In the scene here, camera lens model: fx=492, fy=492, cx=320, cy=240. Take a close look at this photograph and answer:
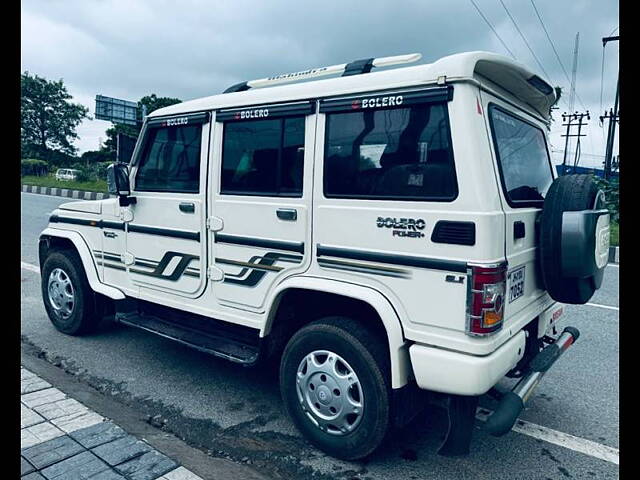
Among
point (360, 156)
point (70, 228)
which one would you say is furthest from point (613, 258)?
point (70, 228)

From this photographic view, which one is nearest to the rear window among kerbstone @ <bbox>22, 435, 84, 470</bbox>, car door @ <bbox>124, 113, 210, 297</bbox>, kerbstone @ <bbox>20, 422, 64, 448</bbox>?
car door @ <bbox>124, 113, 210, 297</bbox>

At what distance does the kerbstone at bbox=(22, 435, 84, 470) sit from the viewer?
273 centimetres

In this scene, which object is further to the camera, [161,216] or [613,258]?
[613,258]

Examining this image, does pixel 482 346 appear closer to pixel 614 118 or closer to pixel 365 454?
pixel 365 454

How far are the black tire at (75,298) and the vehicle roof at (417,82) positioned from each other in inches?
85.1

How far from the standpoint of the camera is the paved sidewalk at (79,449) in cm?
263

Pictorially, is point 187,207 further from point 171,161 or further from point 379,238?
point 379,238

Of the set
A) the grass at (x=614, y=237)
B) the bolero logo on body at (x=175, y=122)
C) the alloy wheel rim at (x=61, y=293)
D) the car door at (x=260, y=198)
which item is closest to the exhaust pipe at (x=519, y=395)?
the car door at (x=260, y=198)

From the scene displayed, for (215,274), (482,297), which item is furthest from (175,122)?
(482,297)

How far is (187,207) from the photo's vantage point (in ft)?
12.5

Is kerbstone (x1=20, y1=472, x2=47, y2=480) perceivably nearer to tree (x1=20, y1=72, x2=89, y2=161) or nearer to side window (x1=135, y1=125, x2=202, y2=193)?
side window (x1=135, y1=125, x2=202, y2=193)
